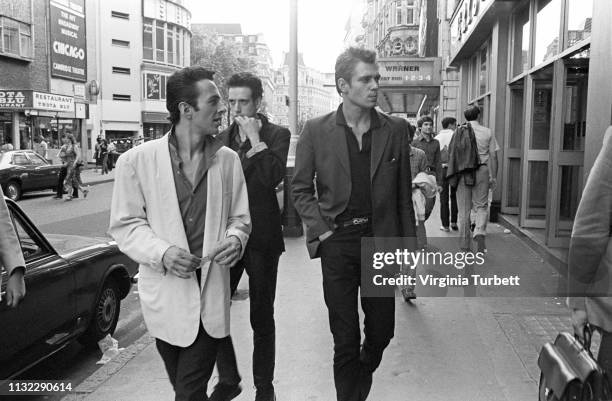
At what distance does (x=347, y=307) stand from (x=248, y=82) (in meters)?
1.41

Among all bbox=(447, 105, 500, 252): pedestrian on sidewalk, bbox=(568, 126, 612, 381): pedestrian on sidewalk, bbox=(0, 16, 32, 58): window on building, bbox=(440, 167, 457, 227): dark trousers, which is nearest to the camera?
bbox=(568, 126, 612, 381): pedestrian on sidewalk

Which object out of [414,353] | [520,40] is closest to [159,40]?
[520,40]

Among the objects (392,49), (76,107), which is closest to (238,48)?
(392,49)

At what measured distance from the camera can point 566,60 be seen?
7.57 metres

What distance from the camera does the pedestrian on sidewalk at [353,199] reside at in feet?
10.7

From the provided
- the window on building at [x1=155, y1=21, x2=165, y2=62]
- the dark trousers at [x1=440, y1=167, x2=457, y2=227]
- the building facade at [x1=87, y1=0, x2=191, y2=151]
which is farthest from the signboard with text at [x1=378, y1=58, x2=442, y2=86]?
the window on building at [x1=155, y1=21, x2=165, y2=62]

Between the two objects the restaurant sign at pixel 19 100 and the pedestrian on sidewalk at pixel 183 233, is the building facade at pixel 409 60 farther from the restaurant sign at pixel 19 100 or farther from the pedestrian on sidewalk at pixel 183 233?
the restaurant sign at pixel 19 100

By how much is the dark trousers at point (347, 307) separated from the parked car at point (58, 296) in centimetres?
173

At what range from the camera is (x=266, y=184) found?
351 cm

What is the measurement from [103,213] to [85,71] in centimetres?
2654

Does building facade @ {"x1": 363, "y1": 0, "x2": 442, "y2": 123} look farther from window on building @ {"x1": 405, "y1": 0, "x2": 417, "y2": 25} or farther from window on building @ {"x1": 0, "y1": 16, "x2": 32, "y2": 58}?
window on building @ {"x1": 0, "y1": 16, "x2": 32, "y2": 58}

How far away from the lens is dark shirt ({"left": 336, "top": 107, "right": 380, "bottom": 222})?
329 cm

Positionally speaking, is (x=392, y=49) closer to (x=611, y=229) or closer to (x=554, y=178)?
(x=554, y=178)

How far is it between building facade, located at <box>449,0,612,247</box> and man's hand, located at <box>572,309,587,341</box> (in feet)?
12.7
